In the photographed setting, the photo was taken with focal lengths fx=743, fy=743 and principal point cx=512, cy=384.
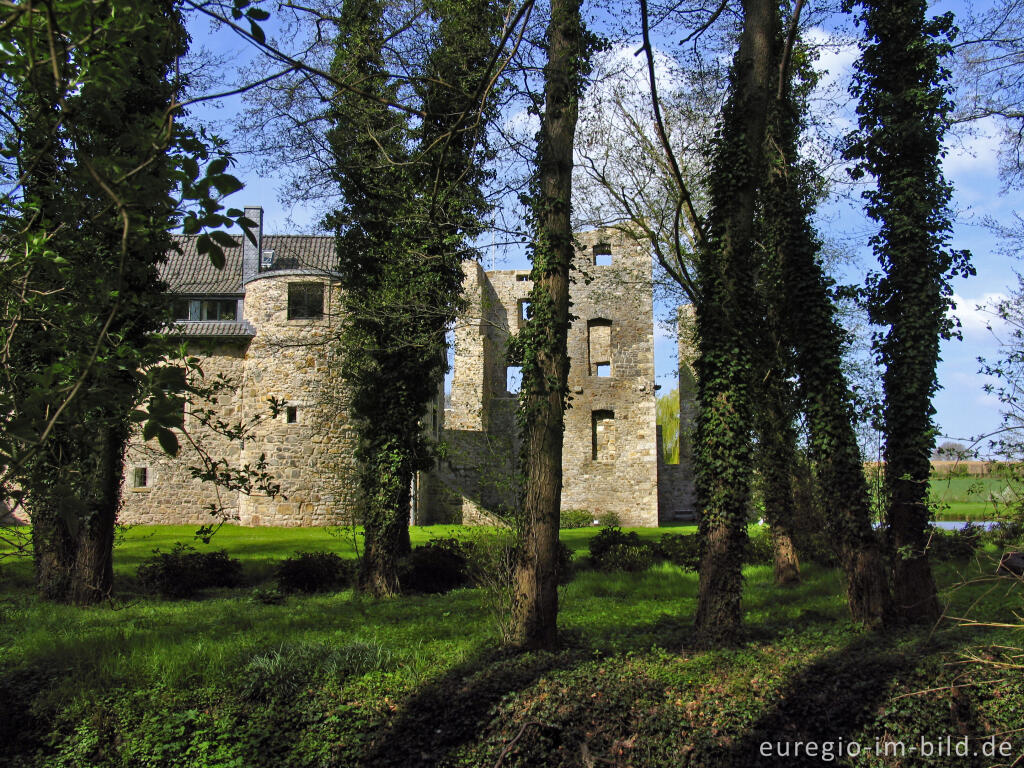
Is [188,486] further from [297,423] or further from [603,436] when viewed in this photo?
[603,436]

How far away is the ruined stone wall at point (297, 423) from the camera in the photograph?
19.5m

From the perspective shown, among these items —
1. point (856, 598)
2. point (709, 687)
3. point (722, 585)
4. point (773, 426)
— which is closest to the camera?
point (709, 687)

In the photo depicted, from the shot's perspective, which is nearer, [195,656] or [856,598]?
[195,656]

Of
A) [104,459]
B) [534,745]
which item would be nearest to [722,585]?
[534,745]

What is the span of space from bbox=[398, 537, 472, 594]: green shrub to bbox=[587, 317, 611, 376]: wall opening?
1571cm

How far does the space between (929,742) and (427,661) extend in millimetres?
3998

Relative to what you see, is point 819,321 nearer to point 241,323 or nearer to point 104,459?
point 104,459

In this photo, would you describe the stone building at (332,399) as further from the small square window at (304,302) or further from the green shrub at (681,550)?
the green shrub at (681,550)

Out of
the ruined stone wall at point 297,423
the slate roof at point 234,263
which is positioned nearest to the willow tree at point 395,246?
the ruined stone wall at point 297,423

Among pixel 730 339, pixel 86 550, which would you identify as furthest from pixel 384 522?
pixel 730 339

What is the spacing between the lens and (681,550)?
13.8 metres

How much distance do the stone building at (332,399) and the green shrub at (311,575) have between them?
424 cm

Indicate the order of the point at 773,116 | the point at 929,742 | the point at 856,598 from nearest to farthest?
1. the point at 929,742
2. the point at 856,598
3. the point at 773,116

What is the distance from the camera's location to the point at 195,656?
21.5 feet
